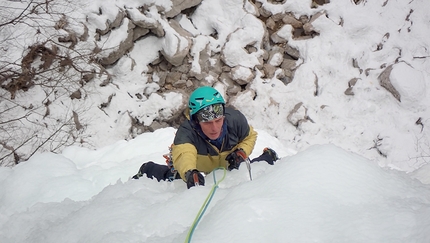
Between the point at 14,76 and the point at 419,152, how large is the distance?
6.54m

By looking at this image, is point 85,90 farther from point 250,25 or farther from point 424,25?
point 424,25

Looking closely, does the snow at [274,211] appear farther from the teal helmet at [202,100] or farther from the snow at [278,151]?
the teal helmet at [202,100]

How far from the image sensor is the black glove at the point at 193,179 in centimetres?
164

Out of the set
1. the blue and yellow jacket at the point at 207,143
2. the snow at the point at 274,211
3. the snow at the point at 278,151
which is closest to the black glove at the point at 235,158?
the blue and yellow jacket at the point at 207,143

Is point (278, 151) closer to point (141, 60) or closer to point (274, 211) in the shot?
point (274, 211)

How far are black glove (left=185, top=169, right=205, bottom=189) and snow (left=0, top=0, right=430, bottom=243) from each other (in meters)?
0.07

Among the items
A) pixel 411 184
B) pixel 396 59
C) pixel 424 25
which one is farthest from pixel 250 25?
pixel 411 184

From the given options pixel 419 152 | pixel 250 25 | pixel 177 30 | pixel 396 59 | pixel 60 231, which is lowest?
pixel 419 152

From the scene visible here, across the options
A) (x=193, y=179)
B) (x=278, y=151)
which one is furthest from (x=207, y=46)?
(x=193, y=179)

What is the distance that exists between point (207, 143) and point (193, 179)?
574 millimetres

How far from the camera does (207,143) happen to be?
2.21 metres

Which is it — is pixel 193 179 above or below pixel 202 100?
below

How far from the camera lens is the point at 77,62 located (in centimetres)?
537

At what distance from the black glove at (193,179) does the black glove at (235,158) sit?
15.9 inches
